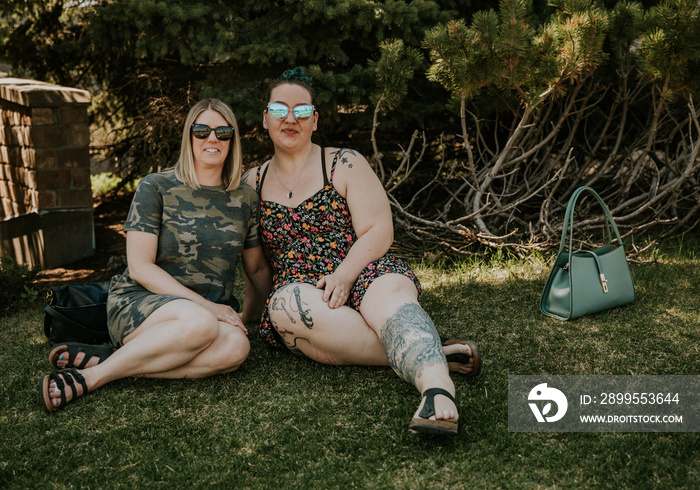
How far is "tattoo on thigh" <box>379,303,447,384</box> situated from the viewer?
7.63 feet

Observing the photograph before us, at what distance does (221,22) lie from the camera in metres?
4.24

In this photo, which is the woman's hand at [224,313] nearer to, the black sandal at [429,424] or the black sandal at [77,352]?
the black sandal at [77,352]

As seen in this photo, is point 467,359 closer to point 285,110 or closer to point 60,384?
point 285,110

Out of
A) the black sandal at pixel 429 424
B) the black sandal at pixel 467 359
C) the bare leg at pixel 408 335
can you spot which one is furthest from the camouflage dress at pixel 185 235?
the black sandal at pixel 429 424

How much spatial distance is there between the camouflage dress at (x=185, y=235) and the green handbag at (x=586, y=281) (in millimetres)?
1631

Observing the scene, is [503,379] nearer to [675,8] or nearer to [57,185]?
[675,8]

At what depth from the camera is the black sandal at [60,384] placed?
8.02 ft

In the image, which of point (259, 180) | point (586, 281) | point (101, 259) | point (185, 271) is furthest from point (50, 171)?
point (586, 281)

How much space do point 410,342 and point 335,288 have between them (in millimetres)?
479

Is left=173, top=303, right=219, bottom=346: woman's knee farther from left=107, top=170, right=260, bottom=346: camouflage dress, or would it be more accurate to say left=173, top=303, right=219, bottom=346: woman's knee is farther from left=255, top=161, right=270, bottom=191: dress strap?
left=255, top=161, right=270, bottom=191: dress strap

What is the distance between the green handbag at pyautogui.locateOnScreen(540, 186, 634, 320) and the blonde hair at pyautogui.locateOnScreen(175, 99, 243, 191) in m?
1.66

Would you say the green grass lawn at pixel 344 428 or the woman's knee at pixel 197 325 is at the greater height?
the woman's knee at pixel 197 325

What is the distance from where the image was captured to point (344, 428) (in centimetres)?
231

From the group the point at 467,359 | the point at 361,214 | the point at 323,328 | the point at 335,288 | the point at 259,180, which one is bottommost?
the point at 467,359
